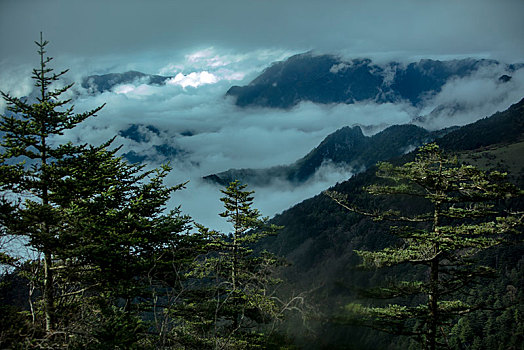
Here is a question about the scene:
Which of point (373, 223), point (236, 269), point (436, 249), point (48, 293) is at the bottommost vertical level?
point (373, 223)

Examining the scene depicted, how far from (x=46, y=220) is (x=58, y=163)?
2132 millimetres

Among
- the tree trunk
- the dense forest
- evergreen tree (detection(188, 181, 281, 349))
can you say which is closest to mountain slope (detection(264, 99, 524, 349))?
evergreen tree (detection(188, 181, 281, 349))

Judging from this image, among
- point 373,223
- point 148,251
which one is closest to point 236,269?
point 148,251

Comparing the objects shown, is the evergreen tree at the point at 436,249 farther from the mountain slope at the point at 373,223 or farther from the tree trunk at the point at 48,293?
the mountain slope at the point at 373,223

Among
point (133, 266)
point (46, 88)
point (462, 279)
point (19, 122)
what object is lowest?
point (462, 279)

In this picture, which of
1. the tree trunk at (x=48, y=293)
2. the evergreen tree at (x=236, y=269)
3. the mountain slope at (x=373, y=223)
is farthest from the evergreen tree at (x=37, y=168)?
the mountain slope at (x=373, y=223)

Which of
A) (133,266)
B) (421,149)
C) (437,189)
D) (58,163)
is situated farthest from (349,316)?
(58,163)

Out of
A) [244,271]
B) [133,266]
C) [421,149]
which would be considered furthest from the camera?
[244,271]

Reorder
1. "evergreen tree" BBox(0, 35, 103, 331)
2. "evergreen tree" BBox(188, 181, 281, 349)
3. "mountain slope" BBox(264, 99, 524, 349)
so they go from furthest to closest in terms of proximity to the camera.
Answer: "mountain slope" BBox(264, 99, 524, 349) < "evergreen tree" BBox(188, 181, 281, 349) < "evergreen tree" BBox(0, 35, 103, 331)

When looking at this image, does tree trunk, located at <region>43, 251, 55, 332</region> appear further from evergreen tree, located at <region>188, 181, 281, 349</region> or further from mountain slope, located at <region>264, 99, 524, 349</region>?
mountain slope, located at <region>264, 99, 524, 349</region>

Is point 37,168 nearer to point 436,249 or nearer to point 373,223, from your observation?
point 436,249

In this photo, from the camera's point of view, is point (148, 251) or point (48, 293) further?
point (148, 251)

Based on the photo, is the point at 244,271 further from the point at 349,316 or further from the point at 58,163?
the point at 58,163

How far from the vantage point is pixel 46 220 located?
36.5 ft
